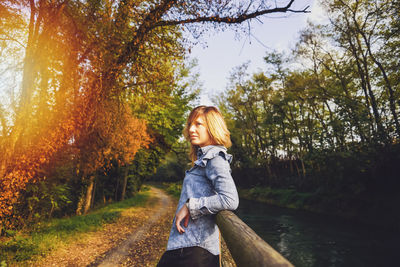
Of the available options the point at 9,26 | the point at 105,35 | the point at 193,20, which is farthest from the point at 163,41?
the point at 9,26

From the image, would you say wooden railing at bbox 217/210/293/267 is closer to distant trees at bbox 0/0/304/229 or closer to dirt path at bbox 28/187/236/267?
dirt path at bbox 28/187/236/267

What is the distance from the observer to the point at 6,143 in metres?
4.85

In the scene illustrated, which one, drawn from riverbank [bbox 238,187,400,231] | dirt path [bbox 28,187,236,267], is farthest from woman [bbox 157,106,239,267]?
riverbank [bbox 238,187,400,231]

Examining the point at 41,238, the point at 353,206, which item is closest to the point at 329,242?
the point at 353,206

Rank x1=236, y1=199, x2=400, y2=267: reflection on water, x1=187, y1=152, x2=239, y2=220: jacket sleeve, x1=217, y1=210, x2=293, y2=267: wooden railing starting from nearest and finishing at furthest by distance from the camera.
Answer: x1=217, y1=210, x2=293, y2=267: wooden railing → x1=187, y1=152, x2=239, y2=220: jacket sleeve → x1=236, y1=199, x2=400, y2=267: reflection on water

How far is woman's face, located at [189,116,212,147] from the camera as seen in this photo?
148 cm

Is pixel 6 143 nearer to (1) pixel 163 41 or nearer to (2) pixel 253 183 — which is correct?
(1) pixel 163 41

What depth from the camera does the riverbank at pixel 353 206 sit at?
10.2m

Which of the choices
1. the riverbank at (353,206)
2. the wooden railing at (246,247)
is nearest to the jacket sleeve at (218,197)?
the wooden railing at (246,247)

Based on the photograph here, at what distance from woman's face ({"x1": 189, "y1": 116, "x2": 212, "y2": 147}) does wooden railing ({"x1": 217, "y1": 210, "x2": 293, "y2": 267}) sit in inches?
19.8

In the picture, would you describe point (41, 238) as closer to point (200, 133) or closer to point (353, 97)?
point (200, 133)

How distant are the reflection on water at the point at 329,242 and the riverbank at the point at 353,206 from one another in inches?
23.2

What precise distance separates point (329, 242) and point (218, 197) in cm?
1043

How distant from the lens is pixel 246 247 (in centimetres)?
101
